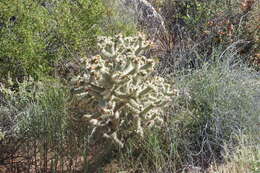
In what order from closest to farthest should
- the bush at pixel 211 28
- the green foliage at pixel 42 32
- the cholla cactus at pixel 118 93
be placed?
the cholla cactus at pixel 118 93 < the green foliage at pixel 42 32 < the bush at pixel 211 28

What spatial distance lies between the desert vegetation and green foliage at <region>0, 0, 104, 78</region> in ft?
0.05

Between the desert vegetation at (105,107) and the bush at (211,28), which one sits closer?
the desert vegetation at (105,107)

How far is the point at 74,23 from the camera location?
5758 mm

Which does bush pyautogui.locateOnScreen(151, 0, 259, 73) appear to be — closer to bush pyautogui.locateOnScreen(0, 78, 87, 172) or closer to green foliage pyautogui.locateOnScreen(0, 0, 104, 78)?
green foliage pyautogui.locateOnScreen(0, 0, 104, 78)

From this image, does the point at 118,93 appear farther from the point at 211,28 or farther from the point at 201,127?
the point at 211,28

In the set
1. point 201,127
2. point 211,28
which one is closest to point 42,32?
point 201,127

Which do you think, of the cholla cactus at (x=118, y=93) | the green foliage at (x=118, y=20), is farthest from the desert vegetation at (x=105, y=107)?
the green foliage at (x=118, y=20)

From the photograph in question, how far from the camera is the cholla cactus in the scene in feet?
13.9

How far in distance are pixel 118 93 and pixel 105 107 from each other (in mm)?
198

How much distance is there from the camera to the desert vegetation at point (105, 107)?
4383mm

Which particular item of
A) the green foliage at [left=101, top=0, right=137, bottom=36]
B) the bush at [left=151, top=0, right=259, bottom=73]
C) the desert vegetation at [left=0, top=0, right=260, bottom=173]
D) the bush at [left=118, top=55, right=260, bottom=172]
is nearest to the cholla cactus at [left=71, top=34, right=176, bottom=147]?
the desert vegetation at [left=0, top=0, right=260, bottom=173]

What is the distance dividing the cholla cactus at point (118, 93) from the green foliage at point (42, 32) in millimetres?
1118

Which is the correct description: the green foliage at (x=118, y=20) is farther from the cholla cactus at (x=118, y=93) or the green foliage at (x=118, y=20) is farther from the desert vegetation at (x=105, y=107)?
the cholla cactus at (x=118, y=93)

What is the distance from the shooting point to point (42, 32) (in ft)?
19.4
